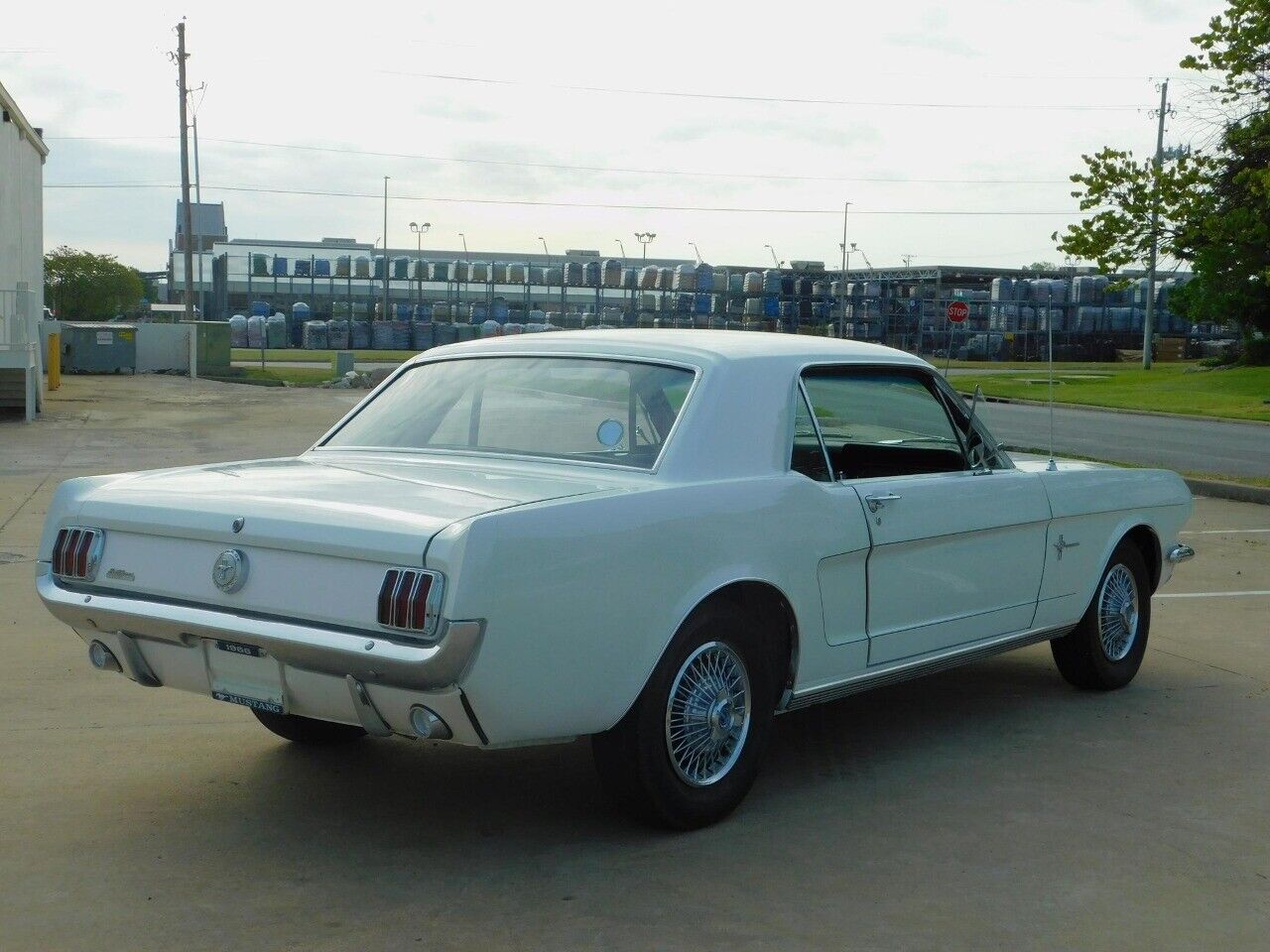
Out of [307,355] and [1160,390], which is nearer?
[1160,390]

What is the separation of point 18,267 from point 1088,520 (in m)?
27.1

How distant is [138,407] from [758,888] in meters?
25.2

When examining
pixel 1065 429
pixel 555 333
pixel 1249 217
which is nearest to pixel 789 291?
pixel 1065 429

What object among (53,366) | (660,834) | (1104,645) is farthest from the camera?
(53,366)

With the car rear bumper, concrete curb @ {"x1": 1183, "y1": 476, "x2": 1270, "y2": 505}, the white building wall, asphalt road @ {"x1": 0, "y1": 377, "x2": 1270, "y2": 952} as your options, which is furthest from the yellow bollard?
the car rear bumper

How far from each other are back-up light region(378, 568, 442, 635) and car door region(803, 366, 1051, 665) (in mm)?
1784

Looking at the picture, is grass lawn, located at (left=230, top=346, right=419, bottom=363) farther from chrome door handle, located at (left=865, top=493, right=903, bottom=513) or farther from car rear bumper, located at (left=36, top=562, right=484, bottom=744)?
car rear bumper, located at (left=36, top=562, right=484, bottom=744)

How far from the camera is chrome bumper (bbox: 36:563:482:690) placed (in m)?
3.75

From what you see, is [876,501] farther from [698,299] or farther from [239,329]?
[239,329]

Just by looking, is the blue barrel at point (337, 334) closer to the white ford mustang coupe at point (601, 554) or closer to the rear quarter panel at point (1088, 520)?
the rear quarter panel at point (1088, 520)

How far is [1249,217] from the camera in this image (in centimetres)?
1869

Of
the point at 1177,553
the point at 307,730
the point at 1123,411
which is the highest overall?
the point at 1177,553

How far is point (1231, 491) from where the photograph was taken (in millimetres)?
15031

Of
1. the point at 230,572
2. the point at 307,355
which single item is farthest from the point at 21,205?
the point at 230,572
